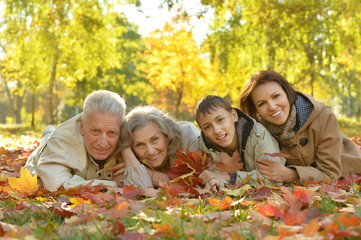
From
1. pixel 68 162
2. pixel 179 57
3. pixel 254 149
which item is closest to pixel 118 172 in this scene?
pixel 68 162

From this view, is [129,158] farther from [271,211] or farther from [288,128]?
[271,211]

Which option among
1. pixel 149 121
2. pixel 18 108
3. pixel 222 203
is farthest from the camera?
pixel 18 108

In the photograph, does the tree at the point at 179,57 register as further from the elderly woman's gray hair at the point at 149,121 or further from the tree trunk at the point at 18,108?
the tree trunk at the point at 18,108

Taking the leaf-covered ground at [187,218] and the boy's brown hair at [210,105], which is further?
the boy's brown hair at [210,105]

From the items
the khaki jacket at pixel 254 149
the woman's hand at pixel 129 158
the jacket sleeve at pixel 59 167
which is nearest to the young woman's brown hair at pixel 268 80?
the khaki jacket at pixel 254 149

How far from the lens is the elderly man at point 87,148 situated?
3146mm

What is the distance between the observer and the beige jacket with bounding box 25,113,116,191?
3072 mm

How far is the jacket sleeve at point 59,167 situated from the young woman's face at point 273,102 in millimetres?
1589

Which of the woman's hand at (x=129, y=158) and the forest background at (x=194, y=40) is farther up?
the forest background at (x=194, y=40)

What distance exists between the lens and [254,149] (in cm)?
323

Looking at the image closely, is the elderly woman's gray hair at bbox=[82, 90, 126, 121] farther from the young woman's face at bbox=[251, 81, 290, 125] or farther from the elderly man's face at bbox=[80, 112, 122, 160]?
the young woman's face at bbox=[251, 81, 290, 125]

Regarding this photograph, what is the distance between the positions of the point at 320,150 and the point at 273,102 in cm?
64

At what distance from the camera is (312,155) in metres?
3.40

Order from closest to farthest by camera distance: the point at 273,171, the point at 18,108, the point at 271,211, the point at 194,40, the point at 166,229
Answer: the point at 166,229, the point at 271,211, the point at 273,171, the point at 194,40, the point at 18,108
